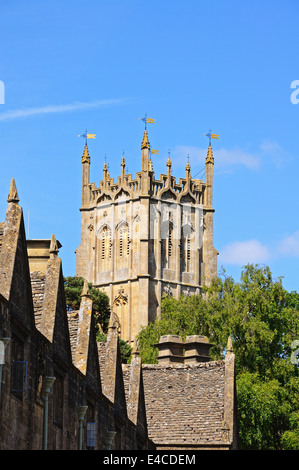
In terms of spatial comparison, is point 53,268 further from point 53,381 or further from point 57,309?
point 53,381

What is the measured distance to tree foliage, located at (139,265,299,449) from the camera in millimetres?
72750

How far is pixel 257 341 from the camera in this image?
8231 cm

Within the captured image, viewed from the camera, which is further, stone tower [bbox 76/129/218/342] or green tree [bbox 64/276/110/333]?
stone tower [bbox 76/129/218/342]

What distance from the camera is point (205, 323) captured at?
88375 millimetres

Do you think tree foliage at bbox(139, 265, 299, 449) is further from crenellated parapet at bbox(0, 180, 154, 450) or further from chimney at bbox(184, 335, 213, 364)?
crenellated parapet at bbox(0, 180, 154, 450)

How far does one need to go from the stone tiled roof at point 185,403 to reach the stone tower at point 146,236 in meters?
120

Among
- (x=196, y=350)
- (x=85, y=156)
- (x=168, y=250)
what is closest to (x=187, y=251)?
(x=168, y=250)

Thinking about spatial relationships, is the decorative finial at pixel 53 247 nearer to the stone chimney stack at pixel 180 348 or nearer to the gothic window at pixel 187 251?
the stone chimney stack at pixel 180 348

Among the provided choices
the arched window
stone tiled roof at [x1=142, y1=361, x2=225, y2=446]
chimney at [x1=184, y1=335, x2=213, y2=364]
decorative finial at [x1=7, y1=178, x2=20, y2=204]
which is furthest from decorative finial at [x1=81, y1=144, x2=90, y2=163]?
decorative finial at [x1=7, y1=178, x2=20, y2=204]

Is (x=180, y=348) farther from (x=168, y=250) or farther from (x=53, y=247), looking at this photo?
(x=168, y=250)

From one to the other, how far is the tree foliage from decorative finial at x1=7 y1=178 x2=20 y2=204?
43807mm

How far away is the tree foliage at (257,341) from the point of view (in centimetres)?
7275

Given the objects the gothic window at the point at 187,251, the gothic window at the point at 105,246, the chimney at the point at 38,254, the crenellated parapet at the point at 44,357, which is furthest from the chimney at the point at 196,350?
the gothic window at the point at 105,246

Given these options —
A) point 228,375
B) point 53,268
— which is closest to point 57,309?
point 53,268
